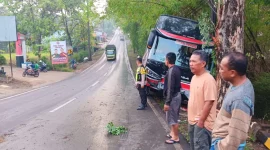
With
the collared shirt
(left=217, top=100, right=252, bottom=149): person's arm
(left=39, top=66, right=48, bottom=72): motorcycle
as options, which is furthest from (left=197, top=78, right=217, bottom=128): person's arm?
(left=39, top=66, right=48, bottom=72): motorcycle

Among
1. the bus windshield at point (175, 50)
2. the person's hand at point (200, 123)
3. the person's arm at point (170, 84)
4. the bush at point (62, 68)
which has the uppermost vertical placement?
the bus windshield at point (175, 50)

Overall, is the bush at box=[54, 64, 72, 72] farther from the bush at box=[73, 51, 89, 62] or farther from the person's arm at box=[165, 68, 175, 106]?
the person's arm at box=[165, 68, 175, 106]

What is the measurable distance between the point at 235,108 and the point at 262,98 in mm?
5251

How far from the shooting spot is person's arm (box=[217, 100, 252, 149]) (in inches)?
84.0

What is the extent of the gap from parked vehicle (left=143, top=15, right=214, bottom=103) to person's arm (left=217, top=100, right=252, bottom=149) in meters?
5.75

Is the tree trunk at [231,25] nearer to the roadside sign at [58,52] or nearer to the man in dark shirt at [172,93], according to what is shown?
the man in dark shirt at [172,93]

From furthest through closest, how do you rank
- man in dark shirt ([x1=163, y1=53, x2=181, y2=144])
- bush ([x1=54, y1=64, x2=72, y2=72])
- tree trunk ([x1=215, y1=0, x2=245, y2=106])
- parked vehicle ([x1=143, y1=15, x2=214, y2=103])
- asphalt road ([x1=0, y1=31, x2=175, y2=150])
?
bush ([x1=54, y1=64, x2=72, y2=72])
parked vehicle ([x1=143, y1=15, x2=214, y2=103])
asphalt road ([x1=0, y1=31, x2=175, y2=150])
man in dark shirt ([x1=163, y1=53, x2=181, y2=144])
tree trunk ([x1=215, y1=0, x2=245, y2=106])

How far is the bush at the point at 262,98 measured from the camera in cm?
671

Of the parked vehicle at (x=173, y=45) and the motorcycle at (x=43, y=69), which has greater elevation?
the parked vehicle at (x=173, y=45)

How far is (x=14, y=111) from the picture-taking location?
29.3 feet

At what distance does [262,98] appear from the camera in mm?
6727

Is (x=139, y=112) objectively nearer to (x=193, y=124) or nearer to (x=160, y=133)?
(x=160, y=133)

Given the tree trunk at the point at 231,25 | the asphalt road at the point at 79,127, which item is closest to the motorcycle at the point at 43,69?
the asphalt road at the point at 79,127

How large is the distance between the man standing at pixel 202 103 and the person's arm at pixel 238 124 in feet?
3.33
